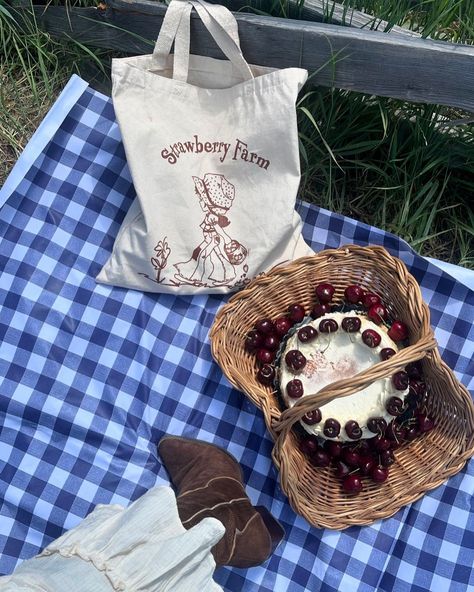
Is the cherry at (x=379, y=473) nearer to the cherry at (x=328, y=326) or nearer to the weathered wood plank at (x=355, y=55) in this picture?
the cherry at (x=328, y=326)

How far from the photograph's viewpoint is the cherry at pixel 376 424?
5.92ft

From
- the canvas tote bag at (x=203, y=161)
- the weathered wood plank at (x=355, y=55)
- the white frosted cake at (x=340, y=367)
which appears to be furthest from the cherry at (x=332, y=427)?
the weathered wood plank at (x=355, y=55)

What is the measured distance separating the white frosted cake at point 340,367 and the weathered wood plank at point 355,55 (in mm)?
598

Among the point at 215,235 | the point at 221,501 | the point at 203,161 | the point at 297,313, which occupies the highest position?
the point at 203,161

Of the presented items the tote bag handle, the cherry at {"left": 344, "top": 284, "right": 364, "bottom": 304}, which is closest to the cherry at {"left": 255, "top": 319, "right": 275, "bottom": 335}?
the cherry at {"left": 344, "top": 284, "right": 364, "bottom": 304}

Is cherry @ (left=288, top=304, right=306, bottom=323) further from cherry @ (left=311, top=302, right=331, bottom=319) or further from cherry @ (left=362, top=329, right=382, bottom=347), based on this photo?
cherry @ (left=362, top=329, right=382, bottom=347)

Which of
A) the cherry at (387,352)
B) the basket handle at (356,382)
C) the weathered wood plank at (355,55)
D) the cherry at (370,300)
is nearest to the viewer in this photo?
the basket handle at (356,382)

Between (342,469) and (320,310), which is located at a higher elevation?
(320,310)

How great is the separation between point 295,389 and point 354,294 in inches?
12.3

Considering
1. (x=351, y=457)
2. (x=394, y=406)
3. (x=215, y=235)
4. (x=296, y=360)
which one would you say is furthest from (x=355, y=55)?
(x=351, y=457)

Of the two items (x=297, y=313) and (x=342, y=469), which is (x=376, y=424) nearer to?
(x=342, y=469)

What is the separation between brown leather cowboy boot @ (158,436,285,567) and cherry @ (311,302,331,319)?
0.44 m

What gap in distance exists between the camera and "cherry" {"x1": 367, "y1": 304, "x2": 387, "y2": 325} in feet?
6.25

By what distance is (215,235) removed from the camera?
1.91 metres
